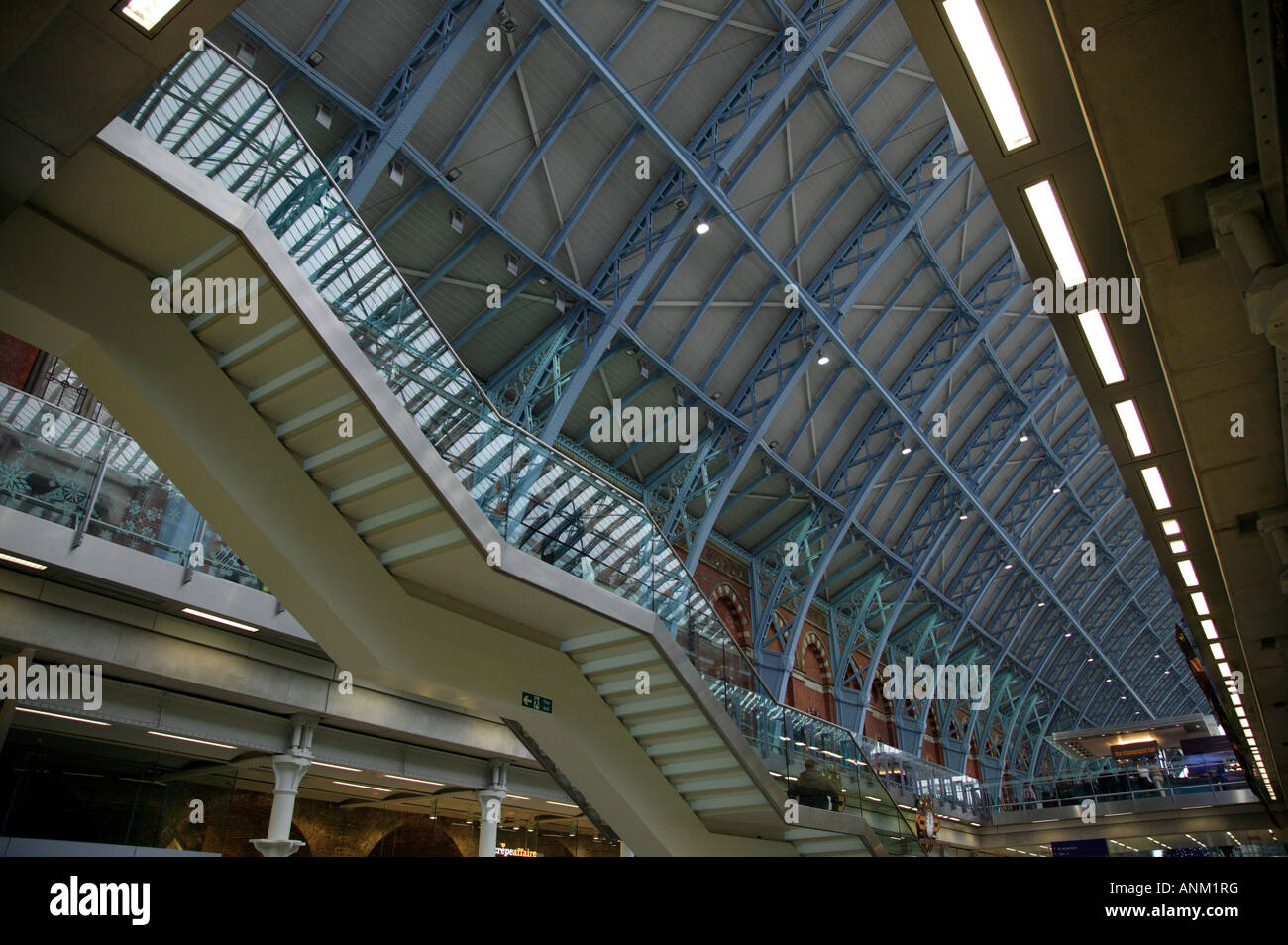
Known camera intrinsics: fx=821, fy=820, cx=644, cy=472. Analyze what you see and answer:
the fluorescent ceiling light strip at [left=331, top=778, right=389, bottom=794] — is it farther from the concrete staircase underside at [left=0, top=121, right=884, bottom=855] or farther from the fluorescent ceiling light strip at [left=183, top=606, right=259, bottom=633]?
the concrete staircase underside at [left=0, top=121, right=884, bottom=855]

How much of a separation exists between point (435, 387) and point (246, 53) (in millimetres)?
9257

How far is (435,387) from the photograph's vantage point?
31.0 feet

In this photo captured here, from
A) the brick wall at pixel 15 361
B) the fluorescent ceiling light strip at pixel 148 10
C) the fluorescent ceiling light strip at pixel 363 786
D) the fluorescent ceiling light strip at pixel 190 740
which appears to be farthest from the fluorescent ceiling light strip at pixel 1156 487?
the brick wall at pixel 15 361

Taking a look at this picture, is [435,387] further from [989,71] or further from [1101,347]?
[1101,347]

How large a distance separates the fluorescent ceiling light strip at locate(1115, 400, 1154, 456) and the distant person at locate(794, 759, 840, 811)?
8140 millimetres

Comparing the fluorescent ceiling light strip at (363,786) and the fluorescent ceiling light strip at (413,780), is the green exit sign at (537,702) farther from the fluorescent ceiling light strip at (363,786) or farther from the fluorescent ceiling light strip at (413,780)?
the fluorescent ceiling light strip at (363,786)

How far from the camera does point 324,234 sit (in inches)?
332

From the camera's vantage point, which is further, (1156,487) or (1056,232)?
(1156,487)

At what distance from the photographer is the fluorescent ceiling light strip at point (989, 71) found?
14.6 ft

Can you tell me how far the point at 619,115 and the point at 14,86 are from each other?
50.3 ft

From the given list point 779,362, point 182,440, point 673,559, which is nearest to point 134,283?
point 182,440

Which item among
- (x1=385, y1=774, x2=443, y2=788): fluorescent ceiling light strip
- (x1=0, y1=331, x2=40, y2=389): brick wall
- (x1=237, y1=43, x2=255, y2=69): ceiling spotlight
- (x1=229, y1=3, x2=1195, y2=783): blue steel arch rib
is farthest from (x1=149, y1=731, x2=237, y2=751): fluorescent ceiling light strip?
(x1=237, y1=43, x2=255, y2=69): ceiling spotlight

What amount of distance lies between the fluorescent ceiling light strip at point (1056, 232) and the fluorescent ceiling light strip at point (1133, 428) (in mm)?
2184

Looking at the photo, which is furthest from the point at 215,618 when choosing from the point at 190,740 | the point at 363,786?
the point at 363,786
